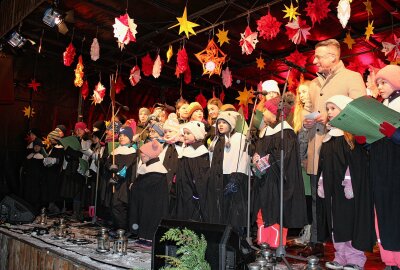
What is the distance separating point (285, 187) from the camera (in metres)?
3.76

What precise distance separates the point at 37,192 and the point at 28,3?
4.19 metres

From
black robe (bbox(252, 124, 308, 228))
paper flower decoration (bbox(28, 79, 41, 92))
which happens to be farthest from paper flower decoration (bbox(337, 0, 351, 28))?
paper flower decoration (bbox(28, 79, 41, 92))

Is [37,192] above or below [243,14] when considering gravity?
below

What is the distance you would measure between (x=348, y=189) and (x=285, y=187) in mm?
789

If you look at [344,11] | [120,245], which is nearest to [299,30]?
[344,11]

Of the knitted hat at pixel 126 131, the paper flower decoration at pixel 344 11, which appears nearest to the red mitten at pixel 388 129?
the paper flower decoration at pixel 344 11

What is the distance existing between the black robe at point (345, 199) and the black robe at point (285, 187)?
34 cm

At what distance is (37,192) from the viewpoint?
26.8 ft

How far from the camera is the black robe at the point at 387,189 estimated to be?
8.86 feet

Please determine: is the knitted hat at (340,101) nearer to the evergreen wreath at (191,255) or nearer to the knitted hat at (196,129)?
the evergreen wreath at (191,255)

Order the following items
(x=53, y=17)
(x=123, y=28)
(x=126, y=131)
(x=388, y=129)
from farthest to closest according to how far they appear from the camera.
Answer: (x=53, y=17) → (x=123, y=28) → (x=126, y=131) → (x=388, y=129)

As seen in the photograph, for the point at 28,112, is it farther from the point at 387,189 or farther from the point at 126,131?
the point at 387,189

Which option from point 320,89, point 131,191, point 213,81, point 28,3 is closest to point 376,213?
point 320,89

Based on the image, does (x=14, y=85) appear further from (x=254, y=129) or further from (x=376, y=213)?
(x=376, y=213)
